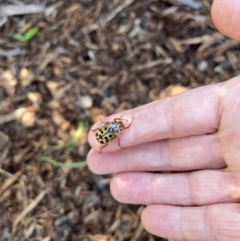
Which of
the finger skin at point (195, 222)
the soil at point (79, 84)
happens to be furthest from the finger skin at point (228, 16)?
the soil at point (79, 84)

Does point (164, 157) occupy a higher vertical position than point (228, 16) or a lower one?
lower

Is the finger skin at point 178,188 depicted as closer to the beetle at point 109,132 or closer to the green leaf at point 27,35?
the beetle at point 109,132

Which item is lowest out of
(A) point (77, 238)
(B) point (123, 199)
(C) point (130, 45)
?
(A) point (77, 238)

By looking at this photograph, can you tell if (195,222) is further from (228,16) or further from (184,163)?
(228,16)

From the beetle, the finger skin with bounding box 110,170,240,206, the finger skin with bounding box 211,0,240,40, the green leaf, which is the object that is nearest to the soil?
the green leaf

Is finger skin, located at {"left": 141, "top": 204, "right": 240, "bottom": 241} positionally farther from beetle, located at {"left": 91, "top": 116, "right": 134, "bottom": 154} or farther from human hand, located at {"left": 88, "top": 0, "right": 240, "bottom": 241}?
beetle, located at {"left": 91, "top": 116, "right": 134, "bottom": 154}

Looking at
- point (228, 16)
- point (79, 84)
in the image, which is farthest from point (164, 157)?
point (79, 84)

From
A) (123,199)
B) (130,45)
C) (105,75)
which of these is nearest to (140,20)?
(130,45)

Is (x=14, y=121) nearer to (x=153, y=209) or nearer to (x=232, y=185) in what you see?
(x=153, y=209)
